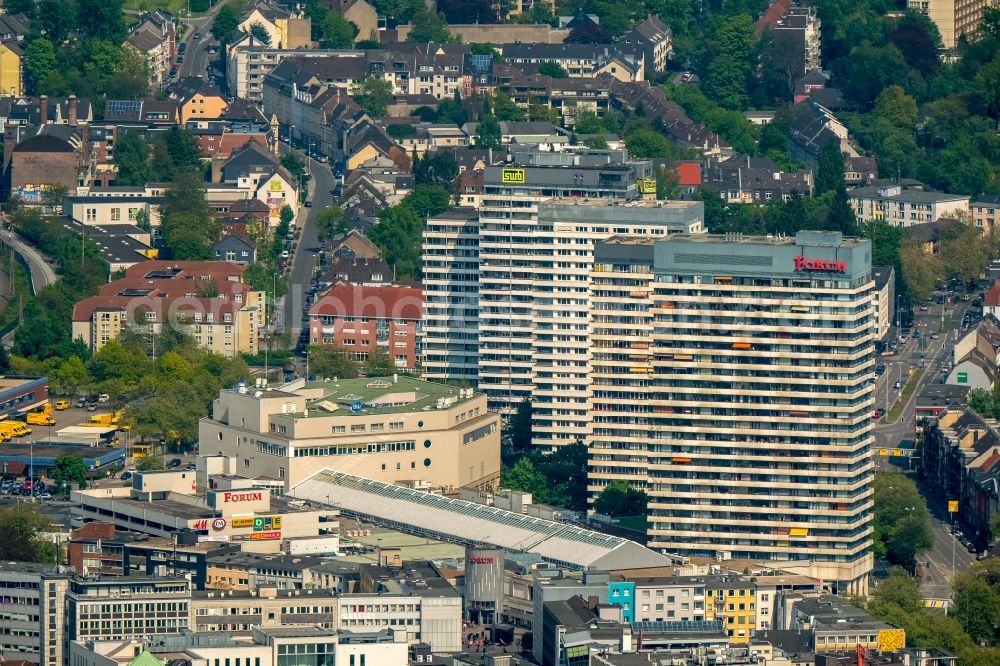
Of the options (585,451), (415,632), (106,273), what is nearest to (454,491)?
(585,451)

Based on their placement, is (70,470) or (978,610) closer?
(978,610)

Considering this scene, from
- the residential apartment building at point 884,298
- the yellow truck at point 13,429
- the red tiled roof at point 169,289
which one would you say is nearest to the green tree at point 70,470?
the yellow truck at point 13,429

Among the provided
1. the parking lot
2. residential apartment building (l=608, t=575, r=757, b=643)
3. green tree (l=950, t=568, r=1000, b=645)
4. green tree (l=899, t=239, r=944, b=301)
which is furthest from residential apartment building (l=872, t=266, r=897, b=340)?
residential apartment building (l=608, t=575, r=757, b=643)

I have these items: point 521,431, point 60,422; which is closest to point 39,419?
point 60,422

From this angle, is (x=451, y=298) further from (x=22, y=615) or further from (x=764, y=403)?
(x=22, y=615)

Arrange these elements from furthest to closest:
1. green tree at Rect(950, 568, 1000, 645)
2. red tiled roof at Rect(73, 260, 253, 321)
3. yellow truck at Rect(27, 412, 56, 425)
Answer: red tiled roof at Rect(73, 260, 253, 321) < yellow truck at Rect(27, 412, 56, 425) < green tree at Rect(950, 568, 1000, 645)

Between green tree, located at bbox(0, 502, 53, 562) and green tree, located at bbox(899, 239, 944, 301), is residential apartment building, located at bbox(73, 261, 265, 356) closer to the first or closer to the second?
green tree, located at bbox(899, 239, 944, 301)

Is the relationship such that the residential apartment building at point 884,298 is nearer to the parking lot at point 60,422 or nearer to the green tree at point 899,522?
the green tree at point 899,522

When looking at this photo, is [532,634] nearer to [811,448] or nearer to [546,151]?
[811,448]
